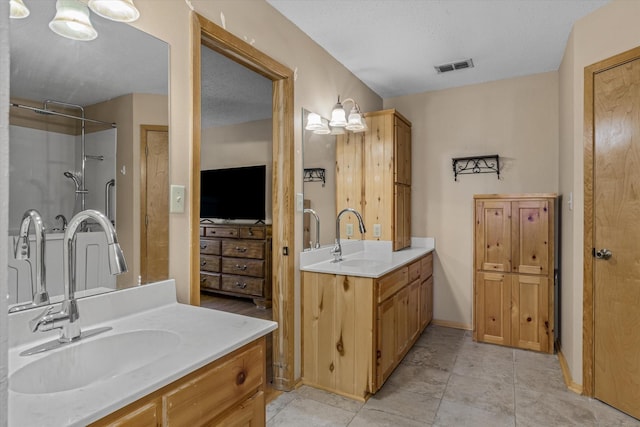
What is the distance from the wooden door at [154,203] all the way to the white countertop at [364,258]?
3.66ft

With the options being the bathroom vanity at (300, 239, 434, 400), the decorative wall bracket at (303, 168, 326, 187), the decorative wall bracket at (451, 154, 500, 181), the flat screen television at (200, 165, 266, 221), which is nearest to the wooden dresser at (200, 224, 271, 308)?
the flat screen television at (200, 165, 266, 221)

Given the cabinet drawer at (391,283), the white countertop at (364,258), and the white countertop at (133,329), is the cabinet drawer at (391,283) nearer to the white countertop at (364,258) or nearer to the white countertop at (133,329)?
the white countertop at (364,258)

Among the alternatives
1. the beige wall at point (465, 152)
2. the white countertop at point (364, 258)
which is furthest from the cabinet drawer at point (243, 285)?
the beige wall at point (465, 152)

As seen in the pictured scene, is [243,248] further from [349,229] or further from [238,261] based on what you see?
[349,229]

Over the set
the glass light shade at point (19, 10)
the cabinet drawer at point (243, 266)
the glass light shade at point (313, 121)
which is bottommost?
the cabinet drawer at point (243, 266)

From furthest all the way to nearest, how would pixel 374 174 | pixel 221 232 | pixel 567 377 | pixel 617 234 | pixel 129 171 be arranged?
pixel 221 232
pixel 374 174
pixel 567 377
pixel 617 234
pixel 129 171

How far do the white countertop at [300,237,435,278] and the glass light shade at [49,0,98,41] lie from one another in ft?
5.61

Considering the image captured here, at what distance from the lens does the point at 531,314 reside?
3.06 m

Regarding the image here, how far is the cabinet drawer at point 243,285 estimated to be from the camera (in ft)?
14.6

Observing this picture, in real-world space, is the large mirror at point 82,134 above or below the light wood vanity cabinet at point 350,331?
above

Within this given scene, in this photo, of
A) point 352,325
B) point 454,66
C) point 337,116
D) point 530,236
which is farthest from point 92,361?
point 454,66

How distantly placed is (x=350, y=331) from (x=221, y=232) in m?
2.90

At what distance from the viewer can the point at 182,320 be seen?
1313 millimetres

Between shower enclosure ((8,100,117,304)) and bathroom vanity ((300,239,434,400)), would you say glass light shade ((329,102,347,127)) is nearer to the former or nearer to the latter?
bathroom vanity ((300,239,434,400))
